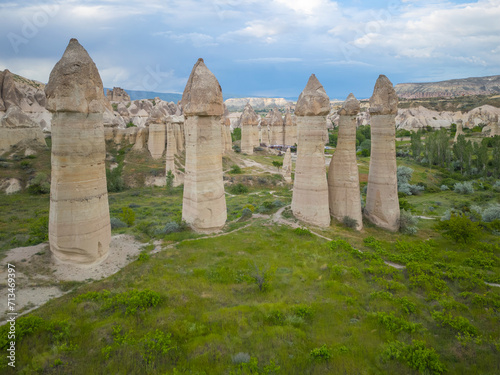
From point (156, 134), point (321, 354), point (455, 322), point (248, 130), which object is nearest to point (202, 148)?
point (321, 354)

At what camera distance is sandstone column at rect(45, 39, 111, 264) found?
10758mm

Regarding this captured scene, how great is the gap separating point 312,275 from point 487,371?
19.3 feet

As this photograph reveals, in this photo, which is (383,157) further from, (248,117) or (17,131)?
(17,131)

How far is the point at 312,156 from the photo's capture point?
55.8 ft

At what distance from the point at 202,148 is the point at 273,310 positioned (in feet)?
28.6

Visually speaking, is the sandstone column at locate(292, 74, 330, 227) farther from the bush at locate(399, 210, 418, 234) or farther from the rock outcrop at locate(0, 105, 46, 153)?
the rock outcrop at locate(0, 105, 46, 153)

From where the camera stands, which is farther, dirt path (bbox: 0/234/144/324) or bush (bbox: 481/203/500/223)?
bush (bbox: 481/203/500/223)

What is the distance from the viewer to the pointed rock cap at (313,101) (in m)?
16.5

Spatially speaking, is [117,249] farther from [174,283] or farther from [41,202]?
[41,202]

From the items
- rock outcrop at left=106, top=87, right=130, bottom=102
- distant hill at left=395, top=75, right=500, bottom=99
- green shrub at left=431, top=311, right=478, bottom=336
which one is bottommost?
green shrub at left=431, top=311, right=478, bottom=336

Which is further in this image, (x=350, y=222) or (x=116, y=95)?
(x=116, y=95)

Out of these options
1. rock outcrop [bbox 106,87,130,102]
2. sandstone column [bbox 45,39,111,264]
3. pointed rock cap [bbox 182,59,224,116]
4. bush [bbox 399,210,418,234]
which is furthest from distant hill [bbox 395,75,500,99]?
sandstone column [bbox 45,39,111,264]

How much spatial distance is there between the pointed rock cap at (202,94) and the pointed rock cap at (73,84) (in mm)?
4475

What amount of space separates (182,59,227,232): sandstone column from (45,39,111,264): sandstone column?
A: 434 centimetres
